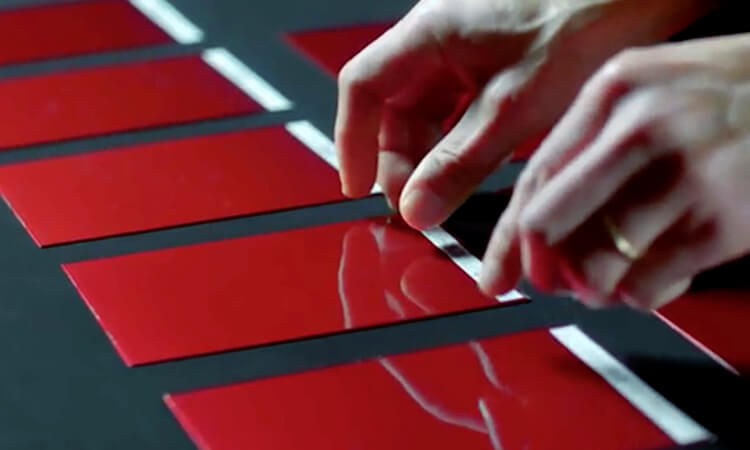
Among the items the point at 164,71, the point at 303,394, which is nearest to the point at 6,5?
the point at 164,71

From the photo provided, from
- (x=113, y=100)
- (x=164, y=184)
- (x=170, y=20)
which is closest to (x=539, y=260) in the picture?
(x=164, y=184)

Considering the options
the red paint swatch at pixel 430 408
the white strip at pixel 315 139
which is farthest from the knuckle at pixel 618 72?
the white strip at pixel 315 139

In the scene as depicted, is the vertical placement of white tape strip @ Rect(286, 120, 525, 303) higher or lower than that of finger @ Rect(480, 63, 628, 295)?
lower

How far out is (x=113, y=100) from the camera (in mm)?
1218

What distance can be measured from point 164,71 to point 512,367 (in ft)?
1.90

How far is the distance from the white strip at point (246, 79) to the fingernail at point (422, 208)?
1.03ft

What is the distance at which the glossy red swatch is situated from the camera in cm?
82

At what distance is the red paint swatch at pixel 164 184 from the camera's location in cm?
99

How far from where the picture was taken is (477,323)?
0.86 metres

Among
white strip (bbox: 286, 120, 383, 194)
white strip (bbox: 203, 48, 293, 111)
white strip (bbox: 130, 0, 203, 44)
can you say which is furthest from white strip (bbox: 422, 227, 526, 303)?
white strip (bbox: 130, 0, 203, 44)

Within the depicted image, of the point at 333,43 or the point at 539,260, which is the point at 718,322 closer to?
the point at 539,260

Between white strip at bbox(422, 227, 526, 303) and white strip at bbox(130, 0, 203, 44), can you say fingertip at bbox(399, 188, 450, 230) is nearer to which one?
white strip at bbox(422, 227, 526, 303)

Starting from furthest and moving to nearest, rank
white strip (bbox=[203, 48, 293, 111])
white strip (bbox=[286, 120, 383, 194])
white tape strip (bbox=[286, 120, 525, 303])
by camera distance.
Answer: white strip (bbox=[203, 48, 293, 111]), white strip (bbox=[286, 120, 383, 194]), white tape strip (bbox=[286, 120, 525, 303])

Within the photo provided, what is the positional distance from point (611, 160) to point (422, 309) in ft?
0.75
